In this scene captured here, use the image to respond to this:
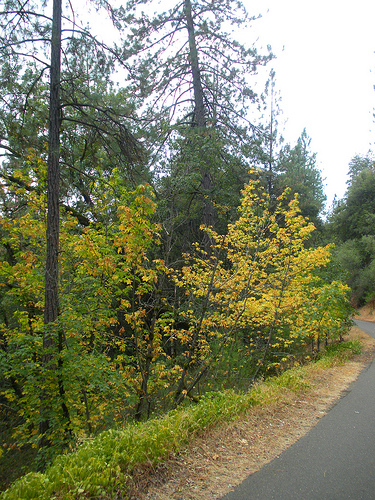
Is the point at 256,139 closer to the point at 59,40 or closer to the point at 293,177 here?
the point at 293,177

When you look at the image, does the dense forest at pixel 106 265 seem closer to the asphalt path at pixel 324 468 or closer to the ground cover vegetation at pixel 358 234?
the asphalt path at pixel 324 468

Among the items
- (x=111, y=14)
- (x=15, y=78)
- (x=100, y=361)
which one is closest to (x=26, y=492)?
(x=100, y=361)

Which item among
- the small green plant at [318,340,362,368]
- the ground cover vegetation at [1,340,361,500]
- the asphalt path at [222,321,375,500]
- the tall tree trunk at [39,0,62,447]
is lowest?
the small green plant at [318,340,362,368]

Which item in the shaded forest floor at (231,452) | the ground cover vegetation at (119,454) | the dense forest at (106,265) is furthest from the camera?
the dense forest at (106,265)

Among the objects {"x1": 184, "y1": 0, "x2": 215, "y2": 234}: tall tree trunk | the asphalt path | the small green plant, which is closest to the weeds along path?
the asphalt path

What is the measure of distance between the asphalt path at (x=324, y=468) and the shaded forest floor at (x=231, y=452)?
0.12m

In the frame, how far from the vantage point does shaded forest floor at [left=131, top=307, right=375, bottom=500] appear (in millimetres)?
2584

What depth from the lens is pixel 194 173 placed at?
9.41 meters

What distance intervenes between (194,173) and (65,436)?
7.14 m

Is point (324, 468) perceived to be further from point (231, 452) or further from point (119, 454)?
point (119, 454)

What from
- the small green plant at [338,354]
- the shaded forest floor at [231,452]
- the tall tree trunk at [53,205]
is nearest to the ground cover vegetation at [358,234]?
the small green plant at [338,354]

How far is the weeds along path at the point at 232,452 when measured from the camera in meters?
2.58

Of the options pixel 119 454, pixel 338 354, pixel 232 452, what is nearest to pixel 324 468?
pixel 232 452

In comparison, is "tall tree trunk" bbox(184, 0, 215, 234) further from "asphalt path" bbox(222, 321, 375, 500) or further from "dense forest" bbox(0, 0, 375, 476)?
"asphalt path" bbox(222, 321, 375, 500)
